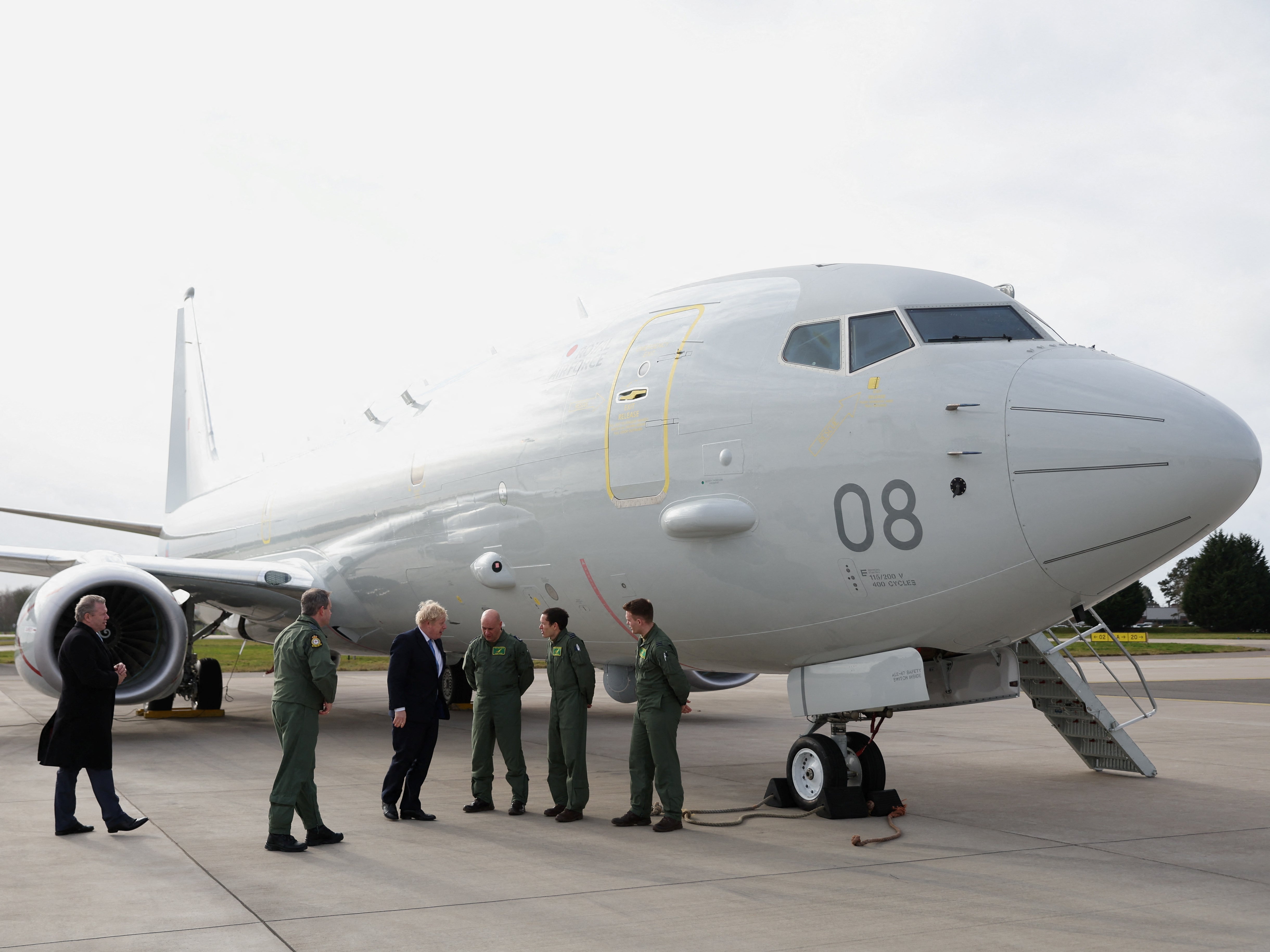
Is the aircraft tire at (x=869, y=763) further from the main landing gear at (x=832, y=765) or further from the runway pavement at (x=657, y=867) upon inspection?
the runway pavement at (x=657, y=867)

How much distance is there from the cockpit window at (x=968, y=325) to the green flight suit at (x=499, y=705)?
11.8 ft

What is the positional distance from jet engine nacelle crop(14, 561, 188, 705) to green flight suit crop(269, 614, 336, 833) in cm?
458

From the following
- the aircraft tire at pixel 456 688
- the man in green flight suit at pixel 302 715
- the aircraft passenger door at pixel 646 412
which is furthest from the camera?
the aircraft tire at pixel 456 688

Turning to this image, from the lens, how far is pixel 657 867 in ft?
20.6

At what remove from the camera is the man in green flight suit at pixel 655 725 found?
24.3 ft

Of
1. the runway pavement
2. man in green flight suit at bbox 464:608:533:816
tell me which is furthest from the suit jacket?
the runway pavement

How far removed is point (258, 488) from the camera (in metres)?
16.3

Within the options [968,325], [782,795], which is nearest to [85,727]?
[782,795]

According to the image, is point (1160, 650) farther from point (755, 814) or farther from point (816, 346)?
point (816, 346)

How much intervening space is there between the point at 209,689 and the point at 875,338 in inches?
499

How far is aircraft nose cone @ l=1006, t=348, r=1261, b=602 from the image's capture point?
6285 millimetres

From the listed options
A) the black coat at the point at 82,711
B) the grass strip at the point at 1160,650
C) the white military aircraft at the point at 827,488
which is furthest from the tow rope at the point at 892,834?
the grass strip at the point at 1160,650

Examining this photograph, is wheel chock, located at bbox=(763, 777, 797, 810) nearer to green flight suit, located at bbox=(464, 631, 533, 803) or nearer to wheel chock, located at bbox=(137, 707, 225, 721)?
green flight suit, located at bbox=(464, 631, 533, 803)

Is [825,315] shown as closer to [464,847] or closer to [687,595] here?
[687,595]
